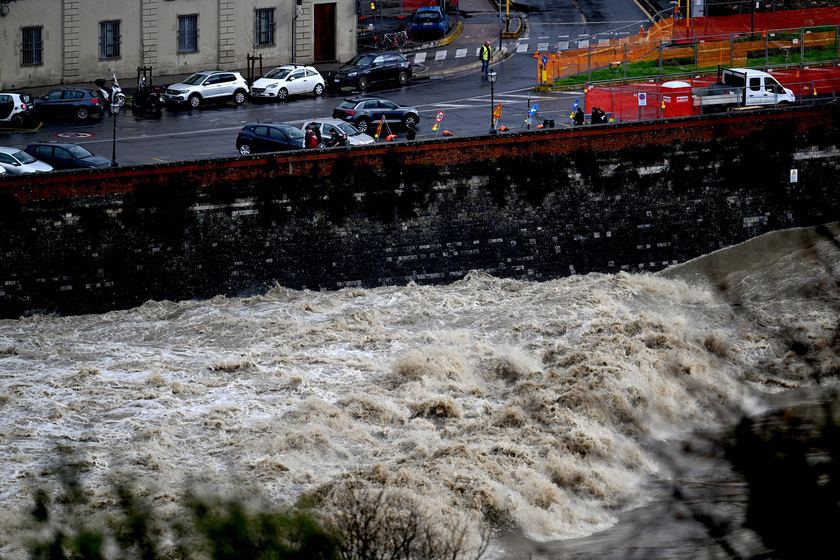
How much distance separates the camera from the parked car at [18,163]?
26750mm

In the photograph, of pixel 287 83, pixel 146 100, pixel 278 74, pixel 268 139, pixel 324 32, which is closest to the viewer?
pixel 268 139

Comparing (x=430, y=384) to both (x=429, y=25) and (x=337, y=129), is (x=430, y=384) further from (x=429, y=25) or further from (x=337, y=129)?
(x=429, y=25)

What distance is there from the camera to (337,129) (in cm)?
2984

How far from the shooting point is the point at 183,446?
720 inches

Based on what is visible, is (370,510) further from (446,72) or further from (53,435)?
(446,72)

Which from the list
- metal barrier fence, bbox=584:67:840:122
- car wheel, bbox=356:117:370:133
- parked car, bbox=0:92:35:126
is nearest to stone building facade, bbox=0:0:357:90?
parked car, bbox=0:92:35:126

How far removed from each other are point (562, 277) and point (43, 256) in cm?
1423

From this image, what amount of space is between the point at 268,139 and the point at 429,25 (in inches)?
835

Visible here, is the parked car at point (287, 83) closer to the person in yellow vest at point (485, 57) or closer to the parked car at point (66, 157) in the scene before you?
the person in yellow vest at point (485, 57)

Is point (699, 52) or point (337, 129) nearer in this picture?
point (337, 129)

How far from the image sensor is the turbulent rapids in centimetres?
1681


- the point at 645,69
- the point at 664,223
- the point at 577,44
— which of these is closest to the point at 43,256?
the point at 664,223

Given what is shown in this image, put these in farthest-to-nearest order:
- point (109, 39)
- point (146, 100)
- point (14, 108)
A: point (109, 39) < point (146, 100) < point (14, 108)

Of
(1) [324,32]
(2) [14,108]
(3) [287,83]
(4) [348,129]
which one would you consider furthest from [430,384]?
(1) [324,32]
